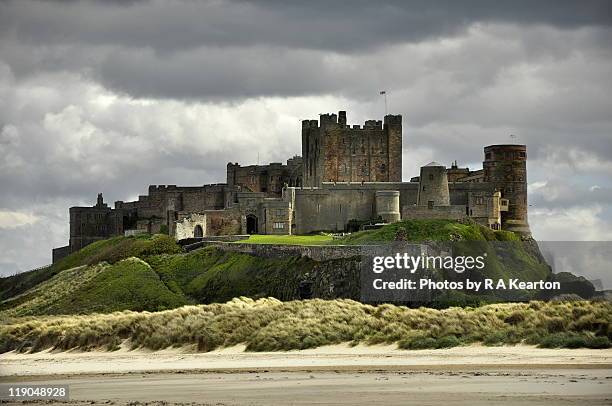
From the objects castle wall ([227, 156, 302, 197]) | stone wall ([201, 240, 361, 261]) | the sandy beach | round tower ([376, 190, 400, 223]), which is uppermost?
castle wall ([227, 156, 302, 197])

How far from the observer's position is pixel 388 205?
7656 cm

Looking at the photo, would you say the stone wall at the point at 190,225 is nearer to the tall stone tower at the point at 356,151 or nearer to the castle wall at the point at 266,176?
the tall stone tower at the point at 356,151

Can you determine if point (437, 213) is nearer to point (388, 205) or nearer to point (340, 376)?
point (388, 205)

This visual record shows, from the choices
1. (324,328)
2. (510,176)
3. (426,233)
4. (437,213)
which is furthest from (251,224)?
(324,328)

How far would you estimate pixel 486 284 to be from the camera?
195 feet

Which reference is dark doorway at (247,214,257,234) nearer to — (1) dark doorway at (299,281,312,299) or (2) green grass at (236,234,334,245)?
(2) green grass at (236,234,334,245)

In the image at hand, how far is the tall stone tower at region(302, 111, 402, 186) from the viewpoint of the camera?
279 ft

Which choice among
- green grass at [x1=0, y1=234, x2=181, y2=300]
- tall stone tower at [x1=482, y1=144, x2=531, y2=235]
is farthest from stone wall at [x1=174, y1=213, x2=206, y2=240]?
tall stone tower at [x1=482, y1=144, x2=531, y2=235]

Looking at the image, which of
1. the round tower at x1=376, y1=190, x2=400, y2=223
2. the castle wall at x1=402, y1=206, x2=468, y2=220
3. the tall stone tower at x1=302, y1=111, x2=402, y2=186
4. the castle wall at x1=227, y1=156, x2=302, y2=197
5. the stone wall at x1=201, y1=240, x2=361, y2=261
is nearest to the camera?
the stone wall at x1=201, y1=240, x2=361, y2=261

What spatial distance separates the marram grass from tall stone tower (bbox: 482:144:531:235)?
3204 centimetres

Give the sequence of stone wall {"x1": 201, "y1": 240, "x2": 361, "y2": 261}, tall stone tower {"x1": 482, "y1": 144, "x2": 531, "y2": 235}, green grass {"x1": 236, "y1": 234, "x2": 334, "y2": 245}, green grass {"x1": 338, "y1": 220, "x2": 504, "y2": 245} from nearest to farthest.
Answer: stone wall {"x1": 201, "y1": 240, "x2": 361, "y2": 261}, green grass {"x1": 338, "y1": 220, "x2": 504, "y2": 245}, green grass {"x1": 236, "y1": 234, "x2": 334, "y2": 245}, tall stone tower {"x1": 482, "y1": 144, "x2": 531, "y2": 235}

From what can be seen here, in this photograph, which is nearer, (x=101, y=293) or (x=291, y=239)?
(x=101, y=293)

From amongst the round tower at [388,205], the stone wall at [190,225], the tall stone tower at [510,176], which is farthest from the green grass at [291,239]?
the tall stone tower at [510,176]

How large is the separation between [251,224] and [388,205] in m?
9.55
